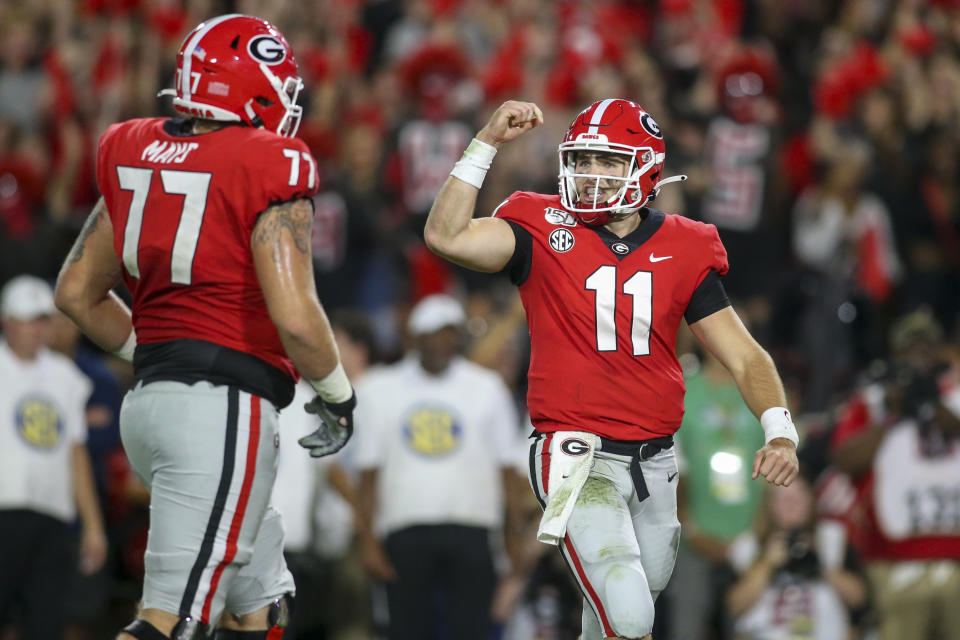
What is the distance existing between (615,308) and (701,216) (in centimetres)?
576

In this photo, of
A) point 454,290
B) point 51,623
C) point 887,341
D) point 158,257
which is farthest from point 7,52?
point 158,257

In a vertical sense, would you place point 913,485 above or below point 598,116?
below

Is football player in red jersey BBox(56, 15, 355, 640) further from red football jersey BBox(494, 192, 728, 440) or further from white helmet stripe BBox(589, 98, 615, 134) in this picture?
white helmet stripe BBox(589, 98, 615, 134)

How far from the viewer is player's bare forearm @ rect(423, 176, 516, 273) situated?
193 inches

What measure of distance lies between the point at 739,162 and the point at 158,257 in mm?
7006

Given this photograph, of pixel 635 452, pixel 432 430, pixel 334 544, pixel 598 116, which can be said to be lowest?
pixel 334 544

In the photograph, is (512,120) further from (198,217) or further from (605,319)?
(198,217)

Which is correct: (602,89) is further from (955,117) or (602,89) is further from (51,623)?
(51,623)

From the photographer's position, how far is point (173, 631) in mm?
4352

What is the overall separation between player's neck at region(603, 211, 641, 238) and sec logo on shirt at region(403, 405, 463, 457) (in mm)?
3372

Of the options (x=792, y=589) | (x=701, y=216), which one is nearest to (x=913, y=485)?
(x=792, y=589)

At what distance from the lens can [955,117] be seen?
450 inches

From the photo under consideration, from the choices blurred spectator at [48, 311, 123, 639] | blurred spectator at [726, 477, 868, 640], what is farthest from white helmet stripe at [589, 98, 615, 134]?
blurred spectator at [48, 311, 123, 639]

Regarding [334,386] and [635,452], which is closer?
[334,386]
